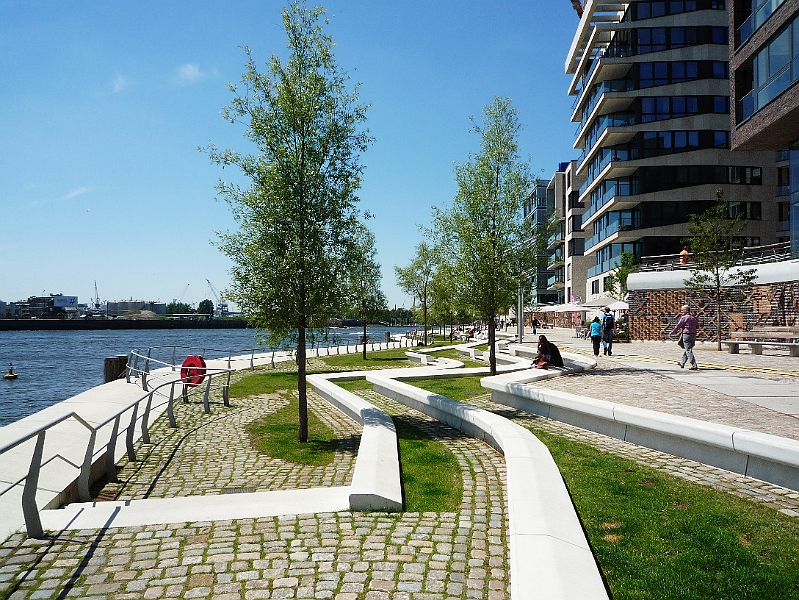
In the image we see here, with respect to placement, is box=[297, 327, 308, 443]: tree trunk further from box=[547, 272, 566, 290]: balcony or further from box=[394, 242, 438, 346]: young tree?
box=[547, 272, 566, 290]: balcony

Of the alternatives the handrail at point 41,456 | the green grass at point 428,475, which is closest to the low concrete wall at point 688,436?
the green grass at point 428,475

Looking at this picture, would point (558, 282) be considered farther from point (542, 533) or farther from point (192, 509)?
point (542, 533)

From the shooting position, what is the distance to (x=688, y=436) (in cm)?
750

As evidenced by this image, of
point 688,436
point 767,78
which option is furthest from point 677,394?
point 767,78

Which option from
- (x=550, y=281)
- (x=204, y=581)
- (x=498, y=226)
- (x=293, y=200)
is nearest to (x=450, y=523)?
(x=204, y=581)

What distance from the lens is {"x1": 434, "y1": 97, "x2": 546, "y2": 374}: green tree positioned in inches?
681

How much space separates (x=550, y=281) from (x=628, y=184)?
124 feet

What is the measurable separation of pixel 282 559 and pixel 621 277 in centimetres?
4472

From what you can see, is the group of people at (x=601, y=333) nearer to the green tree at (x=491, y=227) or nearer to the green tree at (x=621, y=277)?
the green tree at (x=491, y=227)

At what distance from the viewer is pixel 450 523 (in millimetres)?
5605

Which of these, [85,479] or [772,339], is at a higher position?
[772,339]

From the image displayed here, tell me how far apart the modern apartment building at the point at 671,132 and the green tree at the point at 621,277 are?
2.57 m

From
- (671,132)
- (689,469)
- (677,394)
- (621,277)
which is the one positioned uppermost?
(671,132)

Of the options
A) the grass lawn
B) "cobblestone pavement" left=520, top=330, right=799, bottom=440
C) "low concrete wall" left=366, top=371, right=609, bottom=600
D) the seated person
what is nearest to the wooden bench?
"cobblestone pavement" left=520, top=330, right=799, bottom=440
